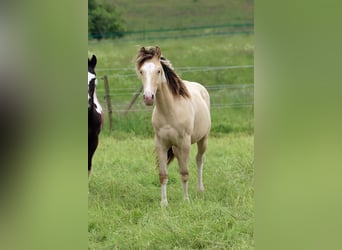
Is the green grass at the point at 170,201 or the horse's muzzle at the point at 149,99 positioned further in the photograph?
the horse's muzzle at the point at 149,99

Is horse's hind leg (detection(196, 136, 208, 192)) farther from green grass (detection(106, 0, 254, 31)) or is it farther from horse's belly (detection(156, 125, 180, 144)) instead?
green grass (detection(106, 0, 254, 31))

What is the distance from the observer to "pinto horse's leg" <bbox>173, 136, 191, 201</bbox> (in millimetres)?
2291

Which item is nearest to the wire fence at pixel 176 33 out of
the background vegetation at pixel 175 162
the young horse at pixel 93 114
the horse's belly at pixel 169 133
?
the background vegetation at pixel 175 162

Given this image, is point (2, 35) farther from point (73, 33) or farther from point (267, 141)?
point (267, 141)

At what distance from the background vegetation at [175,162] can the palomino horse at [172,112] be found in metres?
0.02

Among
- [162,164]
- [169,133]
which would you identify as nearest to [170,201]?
[162,164]

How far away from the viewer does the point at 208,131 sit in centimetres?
224

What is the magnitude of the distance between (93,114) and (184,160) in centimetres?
35

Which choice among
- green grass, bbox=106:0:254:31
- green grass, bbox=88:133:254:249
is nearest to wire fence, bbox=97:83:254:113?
green grass, bbox=88:133:254:249

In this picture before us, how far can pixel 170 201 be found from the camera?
7.50 ft

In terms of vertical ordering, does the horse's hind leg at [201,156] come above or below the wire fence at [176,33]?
below

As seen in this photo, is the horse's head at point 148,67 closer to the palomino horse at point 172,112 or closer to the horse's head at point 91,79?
the palomino horse at point 172,112

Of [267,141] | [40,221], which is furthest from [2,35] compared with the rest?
[267,141]

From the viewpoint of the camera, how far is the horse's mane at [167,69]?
88.2 inches
